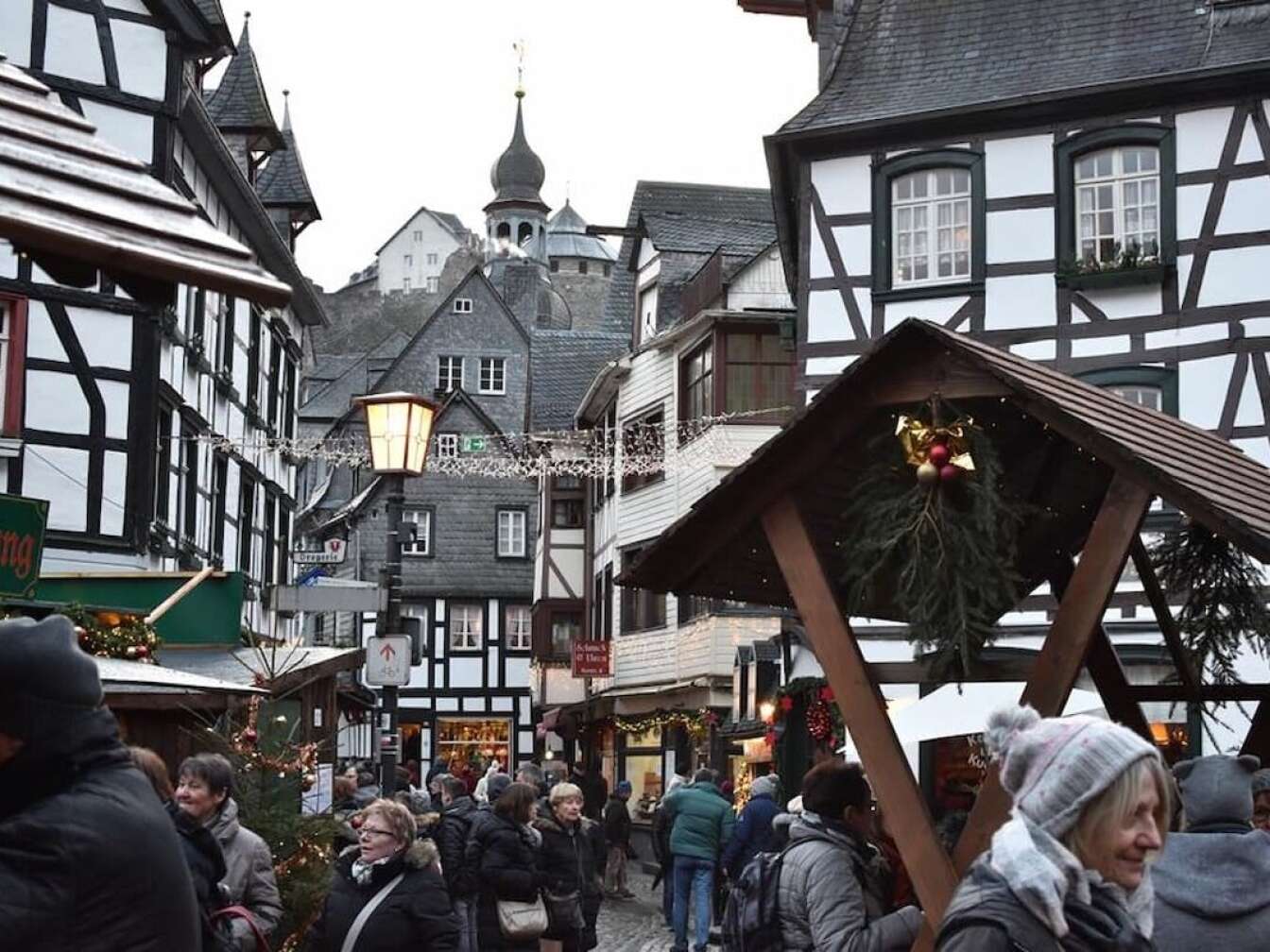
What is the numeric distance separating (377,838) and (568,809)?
15.6 ft

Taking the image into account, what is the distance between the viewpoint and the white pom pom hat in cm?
397

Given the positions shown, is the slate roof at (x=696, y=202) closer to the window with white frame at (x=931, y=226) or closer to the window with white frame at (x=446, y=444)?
the window with white frame at (x=446, y=444)

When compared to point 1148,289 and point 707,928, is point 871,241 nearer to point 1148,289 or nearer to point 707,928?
point 1148,289

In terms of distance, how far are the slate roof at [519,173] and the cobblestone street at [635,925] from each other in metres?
102

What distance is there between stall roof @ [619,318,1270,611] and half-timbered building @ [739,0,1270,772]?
531 inches

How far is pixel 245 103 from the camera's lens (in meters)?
34.3

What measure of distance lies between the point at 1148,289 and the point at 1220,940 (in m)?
18.6

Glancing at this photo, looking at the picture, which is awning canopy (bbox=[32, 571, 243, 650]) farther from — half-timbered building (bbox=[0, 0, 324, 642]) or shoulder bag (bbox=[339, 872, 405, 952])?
shoulder bag (bbox=[339, 872, 405, 952])

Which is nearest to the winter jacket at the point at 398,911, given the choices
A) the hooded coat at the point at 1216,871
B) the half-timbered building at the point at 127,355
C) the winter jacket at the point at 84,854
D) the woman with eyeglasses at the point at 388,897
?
the woman with eyeglasses at the point at 388,897

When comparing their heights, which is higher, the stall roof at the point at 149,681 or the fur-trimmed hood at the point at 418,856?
the stall roof at the point at 149,681

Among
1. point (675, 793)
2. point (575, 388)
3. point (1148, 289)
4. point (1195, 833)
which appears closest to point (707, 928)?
point (675, 793)

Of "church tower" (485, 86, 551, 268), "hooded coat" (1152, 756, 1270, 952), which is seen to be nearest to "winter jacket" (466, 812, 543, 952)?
"hooded coat" (1152, 756, 1270, 952)

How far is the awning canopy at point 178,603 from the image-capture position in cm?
2064

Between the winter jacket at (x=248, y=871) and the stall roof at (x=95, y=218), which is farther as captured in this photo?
the winter jacket at (x=248, y=871)
